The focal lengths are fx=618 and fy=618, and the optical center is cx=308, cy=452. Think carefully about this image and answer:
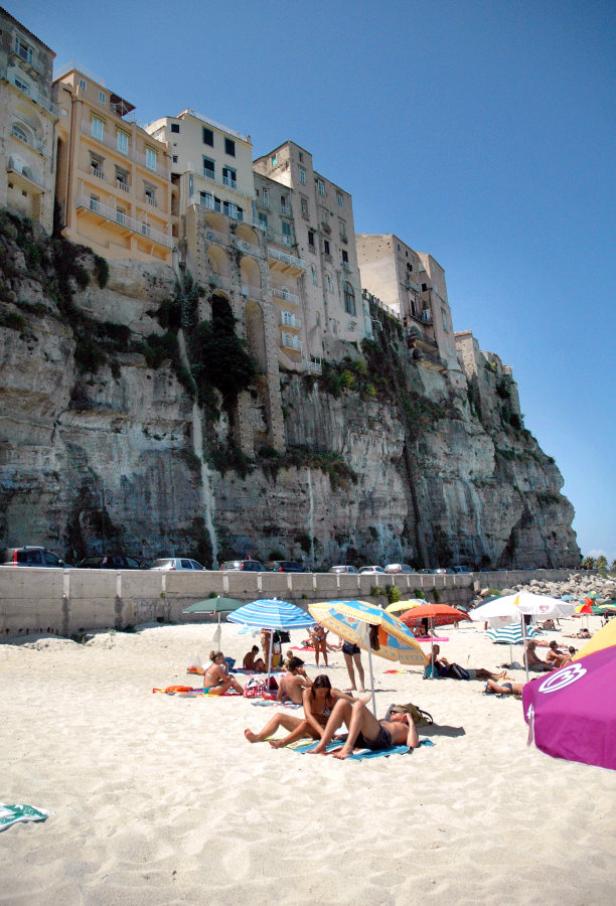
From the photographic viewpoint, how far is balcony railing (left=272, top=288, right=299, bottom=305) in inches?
1700

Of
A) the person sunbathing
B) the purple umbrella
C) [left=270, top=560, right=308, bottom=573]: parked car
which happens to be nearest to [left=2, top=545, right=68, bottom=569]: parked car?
[left=270, top=560, right=308, bottom=573]: parked car

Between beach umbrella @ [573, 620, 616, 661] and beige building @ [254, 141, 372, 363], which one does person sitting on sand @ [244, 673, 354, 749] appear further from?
beige building @ [254, 141, 372, 363]

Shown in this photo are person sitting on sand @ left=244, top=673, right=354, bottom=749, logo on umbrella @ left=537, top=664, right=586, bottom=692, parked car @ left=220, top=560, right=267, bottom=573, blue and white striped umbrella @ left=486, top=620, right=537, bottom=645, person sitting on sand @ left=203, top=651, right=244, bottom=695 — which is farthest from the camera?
parked car @ left=220, top=560, right=267, bottom=573

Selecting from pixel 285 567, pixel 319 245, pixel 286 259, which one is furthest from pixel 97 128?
pixel 285 567

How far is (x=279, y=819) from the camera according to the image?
498 cm

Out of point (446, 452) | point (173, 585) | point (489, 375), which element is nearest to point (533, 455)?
point (489, 375)

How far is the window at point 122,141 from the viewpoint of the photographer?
121 ft

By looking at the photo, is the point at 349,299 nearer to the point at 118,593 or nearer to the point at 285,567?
the point at 285,567

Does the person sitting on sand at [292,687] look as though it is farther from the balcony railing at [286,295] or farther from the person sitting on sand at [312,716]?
the balcony railing at [286,295]

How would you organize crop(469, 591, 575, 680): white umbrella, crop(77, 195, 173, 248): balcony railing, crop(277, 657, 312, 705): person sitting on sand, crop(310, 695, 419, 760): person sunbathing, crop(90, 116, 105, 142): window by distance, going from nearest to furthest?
→ crop(310, 695, 419, 760): person sunbathing → crop(277, 657, 312, 705): person sitting on sand → crop(469, 591, 575, 680): white umbrella → crop(77, 195, 173, 248): balcony railing → crop(90, 116, 105, 142): window

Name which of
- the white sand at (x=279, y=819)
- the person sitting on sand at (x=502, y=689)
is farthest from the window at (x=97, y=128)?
the person sitting on sand at (x=502, y=689)

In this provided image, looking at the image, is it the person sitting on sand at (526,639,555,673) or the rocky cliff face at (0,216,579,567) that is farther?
the rocky cliff face at (0,216,579,567)

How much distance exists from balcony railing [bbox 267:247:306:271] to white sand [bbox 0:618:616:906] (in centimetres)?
3845

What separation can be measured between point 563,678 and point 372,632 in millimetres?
5094
